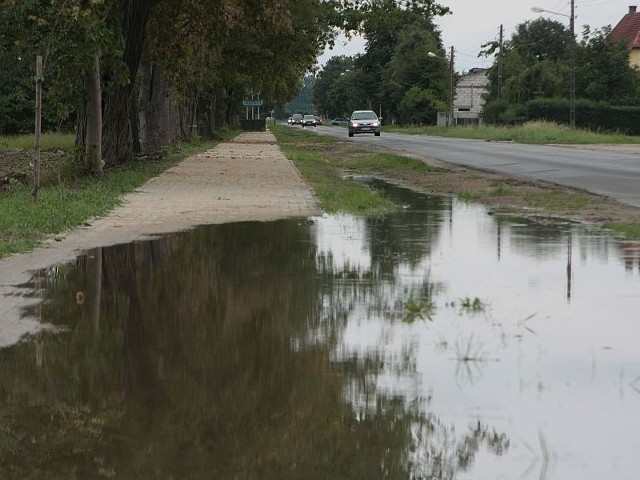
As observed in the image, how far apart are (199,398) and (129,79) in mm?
20005

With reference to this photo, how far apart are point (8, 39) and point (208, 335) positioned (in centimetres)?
1402

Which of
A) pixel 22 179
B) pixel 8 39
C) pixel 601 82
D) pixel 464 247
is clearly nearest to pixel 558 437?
pixel 464 247

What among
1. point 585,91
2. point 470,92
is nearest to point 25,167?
point 585,91

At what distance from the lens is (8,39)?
19828mm

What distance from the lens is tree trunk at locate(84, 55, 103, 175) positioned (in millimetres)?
23047

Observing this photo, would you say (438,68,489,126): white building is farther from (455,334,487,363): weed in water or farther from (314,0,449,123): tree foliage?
(455,334,487,363): weed in water

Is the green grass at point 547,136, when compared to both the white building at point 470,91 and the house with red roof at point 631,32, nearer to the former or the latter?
the house with red roof at point 631,32

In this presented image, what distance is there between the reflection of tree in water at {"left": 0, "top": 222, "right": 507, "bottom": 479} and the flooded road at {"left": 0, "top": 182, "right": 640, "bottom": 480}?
0.05 feet

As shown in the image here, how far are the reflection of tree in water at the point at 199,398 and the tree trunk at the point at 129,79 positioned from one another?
16.4m

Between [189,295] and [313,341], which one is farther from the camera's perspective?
[189,295]

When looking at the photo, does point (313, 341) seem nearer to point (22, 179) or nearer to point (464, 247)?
point (464, 247)

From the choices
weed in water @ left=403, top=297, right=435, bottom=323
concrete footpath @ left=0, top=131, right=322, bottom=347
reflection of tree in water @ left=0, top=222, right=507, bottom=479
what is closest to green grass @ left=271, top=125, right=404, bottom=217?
concrete footpath @ left=0, top=131, right=322, bottom=347

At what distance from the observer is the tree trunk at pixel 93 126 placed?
75.6 ft

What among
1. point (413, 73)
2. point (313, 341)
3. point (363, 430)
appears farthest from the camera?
point (413, 73)
